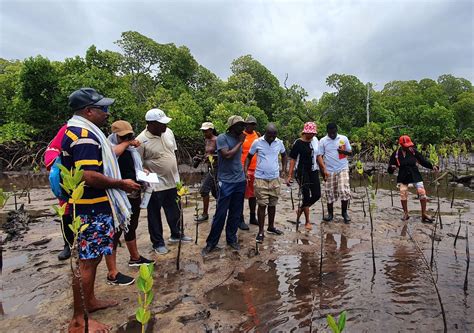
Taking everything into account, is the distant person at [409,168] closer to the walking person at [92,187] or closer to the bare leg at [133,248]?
the bare leg at [133,248]

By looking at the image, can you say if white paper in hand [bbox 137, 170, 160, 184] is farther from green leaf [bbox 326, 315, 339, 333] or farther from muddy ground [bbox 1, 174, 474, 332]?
green leaf [bbox 326, 315, 339, 333]

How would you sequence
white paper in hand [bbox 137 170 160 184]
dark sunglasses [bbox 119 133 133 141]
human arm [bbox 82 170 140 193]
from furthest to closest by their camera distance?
dark sunglasses [bbox 119 133 133 141] → white paper in hand [bbox 137 170 160 184] → human arm [bbox 82 170 140 193]

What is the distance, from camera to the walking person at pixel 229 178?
407 centimetres

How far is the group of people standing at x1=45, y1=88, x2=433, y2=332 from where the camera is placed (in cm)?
240

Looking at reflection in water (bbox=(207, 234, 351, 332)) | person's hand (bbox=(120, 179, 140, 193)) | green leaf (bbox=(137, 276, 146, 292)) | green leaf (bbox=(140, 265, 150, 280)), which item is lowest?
reflection in water (bbox=(207, 234, 351, 332))

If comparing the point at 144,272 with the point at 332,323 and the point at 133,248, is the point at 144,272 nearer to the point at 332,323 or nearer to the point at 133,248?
the point at 332,323

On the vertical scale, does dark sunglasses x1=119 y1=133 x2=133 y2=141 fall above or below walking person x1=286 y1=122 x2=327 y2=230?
above

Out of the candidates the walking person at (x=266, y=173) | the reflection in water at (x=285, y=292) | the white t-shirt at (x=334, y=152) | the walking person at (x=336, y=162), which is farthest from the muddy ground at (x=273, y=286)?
the white t-shirt at (x=334, y=152)

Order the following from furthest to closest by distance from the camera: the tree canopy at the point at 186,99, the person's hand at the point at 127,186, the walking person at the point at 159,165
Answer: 1. the tree canopy at the point at 186,99
2. the walking person at the point at 159,165
3. the person's hand at the point at 127,186

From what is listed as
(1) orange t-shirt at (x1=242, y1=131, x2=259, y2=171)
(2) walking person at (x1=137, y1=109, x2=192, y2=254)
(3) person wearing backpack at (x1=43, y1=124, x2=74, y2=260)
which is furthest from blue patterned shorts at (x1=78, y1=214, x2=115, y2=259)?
(1) orange t-shirt at (x1=242, y1=131, x2=259, y2=171)

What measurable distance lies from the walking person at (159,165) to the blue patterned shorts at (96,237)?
1439 mm

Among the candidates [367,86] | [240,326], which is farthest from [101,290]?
[367,86]

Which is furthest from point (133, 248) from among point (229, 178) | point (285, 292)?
point (285, 292)

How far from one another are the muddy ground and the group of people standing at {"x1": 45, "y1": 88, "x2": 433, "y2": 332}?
→ 0.96ft
